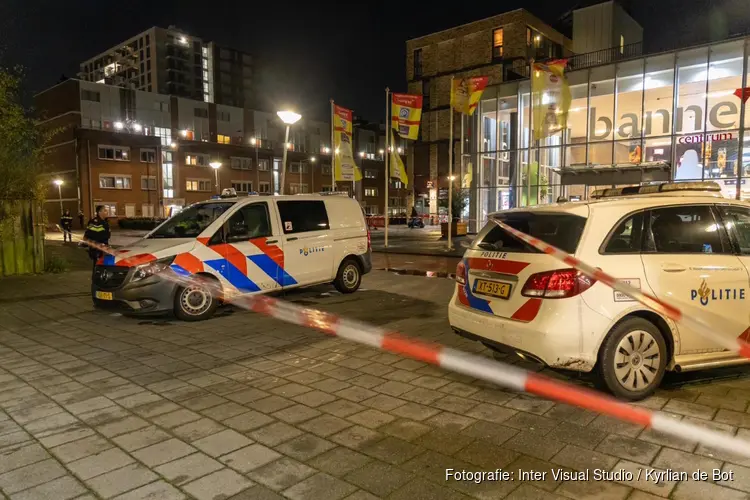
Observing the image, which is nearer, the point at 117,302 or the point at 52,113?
the point at 117,302

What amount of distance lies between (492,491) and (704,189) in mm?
3833

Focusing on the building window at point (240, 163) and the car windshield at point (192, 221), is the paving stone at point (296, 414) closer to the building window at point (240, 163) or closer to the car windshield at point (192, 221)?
the car windshield at point (192, 221)

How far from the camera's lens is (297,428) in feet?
12.7

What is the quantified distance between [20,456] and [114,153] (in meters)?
52.9

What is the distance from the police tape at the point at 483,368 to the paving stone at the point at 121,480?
302 centimetres

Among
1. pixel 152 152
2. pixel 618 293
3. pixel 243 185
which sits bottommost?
pixel 618 293

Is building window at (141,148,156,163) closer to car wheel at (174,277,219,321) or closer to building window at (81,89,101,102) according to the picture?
building window at (81,89,101,102)

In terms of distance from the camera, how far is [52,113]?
54969 millimetres

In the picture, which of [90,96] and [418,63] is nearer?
[90,96]

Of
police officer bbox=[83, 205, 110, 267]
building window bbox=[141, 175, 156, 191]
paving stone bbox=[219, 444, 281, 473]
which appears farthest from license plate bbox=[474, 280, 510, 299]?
building window bbox=[141, 175, 156, 191]

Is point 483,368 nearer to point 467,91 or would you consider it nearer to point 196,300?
point 196,300

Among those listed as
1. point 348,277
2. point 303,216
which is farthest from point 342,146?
point 303,216

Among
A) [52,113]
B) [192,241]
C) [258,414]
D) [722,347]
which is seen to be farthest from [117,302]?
[52,113]

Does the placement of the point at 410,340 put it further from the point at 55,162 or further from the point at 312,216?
the point at 55,162
